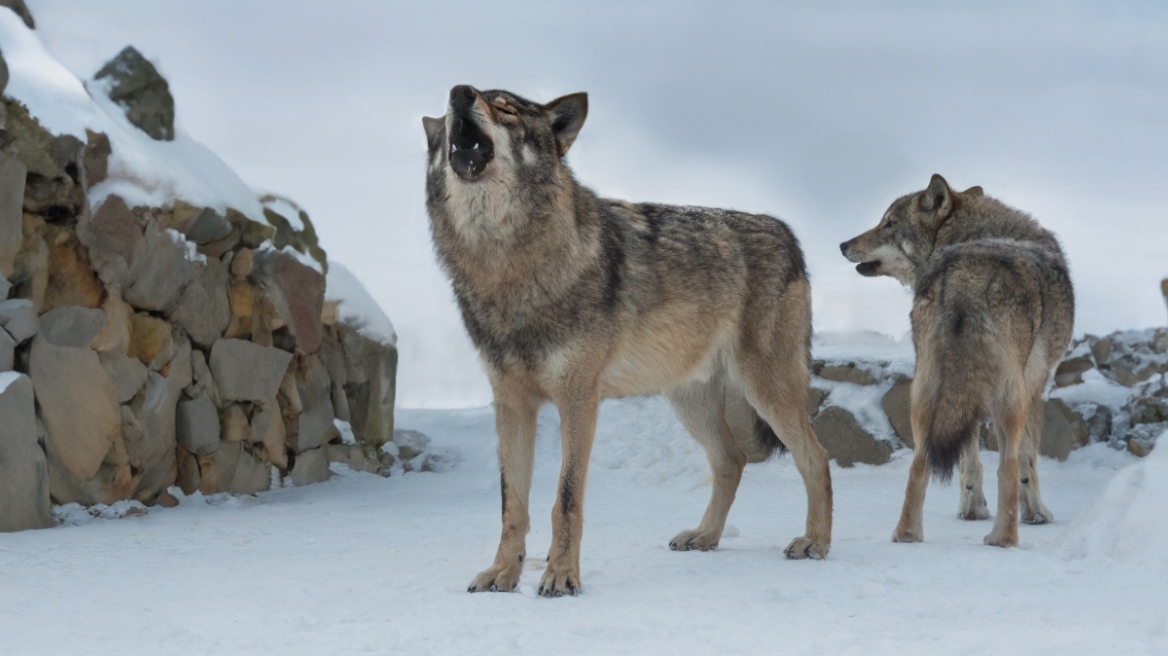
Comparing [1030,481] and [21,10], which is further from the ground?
[21,10]

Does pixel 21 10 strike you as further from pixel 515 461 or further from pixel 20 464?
pixel 515 461

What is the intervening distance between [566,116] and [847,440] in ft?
20.2

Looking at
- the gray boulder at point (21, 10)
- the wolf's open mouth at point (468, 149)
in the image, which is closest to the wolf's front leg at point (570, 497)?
the wolf's open mouth at point (468, 149)

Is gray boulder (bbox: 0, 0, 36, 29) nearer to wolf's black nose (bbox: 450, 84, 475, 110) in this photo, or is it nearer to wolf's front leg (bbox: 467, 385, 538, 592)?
wolf's black nose (bbox: 450, 84, 475, 110)

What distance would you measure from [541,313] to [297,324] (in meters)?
5.17

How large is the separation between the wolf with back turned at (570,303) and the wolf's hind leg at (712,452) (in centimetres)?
6

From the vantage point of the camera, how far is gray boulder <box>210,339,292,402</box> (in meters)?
8.07

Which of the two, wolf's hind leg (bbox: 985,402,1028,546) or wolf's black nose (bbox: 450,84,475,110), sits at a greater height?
wolf's black nose (bbox: 450,84,475,110)

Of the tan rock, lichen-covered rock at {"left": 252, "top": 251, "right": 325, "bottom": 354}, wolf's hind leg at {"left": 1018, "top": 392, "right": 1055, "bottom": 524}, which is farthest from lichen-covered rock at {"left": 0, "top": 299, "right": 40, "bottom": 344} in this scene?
wolf's hind leg at {"left": 1018, "top": 392, "right": 1055, "bottom": 524}

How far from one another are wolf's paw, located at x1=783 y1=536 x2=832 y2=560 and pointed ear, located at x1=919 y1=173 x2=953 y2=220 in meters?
3.12

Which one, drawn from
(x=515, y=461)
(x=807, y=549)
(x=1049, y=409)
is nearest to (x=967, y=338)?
(x=807, y=549)

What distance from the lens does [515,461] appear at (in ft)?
14.0

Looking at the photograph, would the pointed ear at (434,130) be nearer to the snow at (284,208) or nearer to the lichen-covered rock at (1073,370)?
the snow at (284,208)

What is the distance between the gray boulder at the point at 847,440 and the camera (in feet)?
30.9
